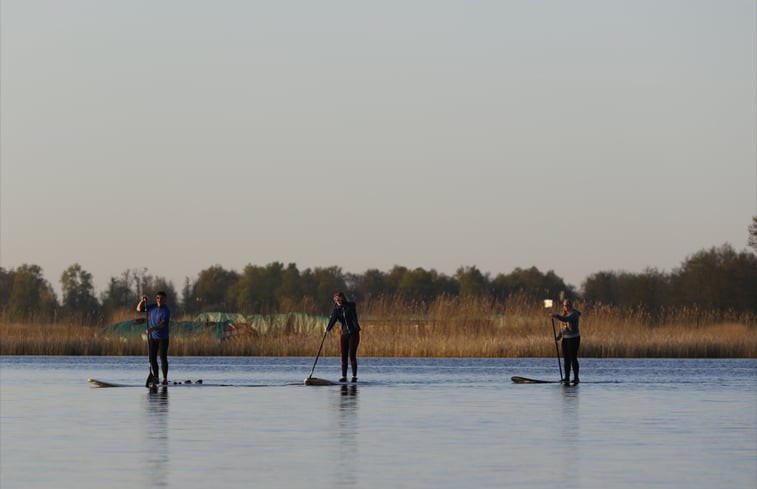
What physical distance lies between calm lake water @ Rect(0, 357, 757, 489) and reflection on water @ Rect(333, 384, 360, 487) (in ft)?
0.08

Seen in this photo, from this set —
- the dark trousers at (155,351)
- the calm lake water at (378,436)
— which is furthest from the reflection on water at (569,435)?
the dark trousers at (155,351)

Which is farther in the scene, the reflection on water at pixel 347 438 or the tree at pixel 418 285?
the tree at pixel 418 285

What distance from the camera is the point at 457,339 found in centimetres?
4869

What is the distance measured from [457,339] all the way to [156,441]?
32.2 meters

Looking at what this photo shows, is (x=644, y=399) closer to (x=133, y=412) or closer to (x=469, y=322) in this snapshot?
(x=133, y=412)

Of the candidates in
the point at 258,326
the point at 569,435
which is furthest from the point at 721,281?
the point at 569,435

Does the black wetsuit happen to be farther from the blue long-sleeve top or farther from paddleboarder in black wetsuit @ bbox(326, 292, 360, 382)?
the blue long-sleeve top

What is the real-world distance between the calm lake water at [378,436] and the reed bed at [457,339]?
54.0 ft

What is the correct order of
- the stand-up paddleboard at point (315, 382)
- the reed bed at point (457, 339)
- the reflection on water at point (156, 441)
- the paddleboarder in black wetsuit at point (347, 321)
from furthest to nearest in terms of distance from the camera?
1. the reed bed at point (457, 339)
2. the paddleboarder in black wetsuit at point (347, 321)
3. the stand-up paddleboard at point (315, 382)
4. the reflection on water at point (156, 441)

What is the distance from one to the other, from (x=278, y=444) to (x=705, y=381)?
67.8ft

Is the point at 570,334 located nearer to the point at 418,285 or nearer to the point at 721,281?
the point at 721,281

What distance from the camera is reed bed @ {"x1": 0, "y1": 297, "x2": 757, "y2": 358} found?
49094 mm

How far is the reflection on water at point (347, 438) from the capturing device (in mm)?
13430

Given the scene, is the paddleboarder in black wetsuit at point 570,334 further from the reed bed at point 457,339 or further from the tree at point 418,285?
the tree at point 418,285
